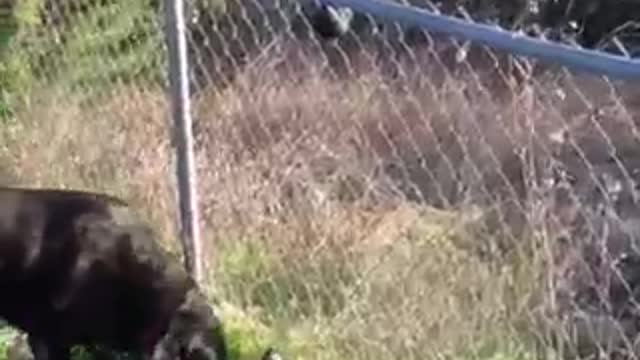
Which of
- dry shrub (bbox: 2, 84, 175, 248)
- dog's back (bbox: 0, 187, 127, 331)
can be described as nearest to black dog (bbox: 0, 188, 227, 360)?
dog's back (bbox: 0, 187, 127, 331)

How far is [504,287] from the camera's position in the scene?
4.21m

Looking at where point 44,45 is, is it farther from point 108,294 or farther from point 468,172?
point 468,172

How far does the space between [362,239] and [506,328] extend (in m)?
0.61

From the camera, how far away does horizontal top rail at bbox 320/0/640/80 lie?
318cm

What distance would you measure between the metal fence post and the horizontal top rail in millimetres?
667

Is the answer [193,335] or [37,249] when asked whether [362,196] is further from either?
[37,249]

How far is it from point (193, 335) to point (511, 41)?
1.51 m

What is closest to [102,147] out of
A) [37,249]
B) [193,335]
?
[37,249]

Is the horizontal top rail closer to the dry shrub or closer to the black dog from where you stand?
the black dog

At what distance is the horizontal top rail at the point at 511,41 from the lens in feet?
10.4

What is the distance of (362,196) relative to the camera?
15.4ft

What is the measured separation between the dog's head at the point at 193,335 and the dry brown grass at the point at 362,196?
0.19 meters

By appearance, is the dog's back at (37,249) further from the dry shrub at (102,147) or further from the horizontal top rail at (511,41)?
the horizontal top rail at (511,41)

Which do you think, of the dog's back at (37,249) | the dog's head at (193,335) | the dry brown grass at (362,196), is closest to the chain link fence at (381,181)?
the dry brown grass at (362,196)
